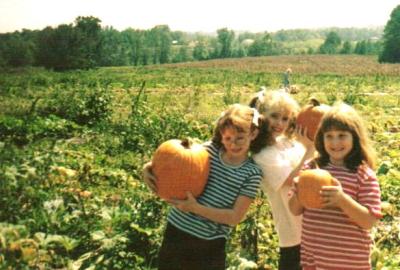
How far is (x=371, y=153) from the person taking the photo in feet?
9.86

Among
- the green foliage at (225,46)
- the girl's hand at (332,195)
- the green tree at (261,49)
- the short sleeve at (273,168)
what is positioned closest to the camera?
the girl's hand at (332,195)

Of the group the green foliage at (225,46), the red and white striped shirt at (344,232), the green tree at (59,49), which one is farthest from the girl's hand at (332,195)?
the green foliage at (225,46)

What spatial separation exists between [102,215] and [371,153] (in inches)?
77.4

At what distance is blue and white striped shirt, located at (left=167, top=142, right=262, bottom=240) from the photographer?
3035 millimetres

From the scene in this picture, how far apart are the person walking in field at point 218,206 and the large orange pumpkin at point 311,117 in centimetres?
46

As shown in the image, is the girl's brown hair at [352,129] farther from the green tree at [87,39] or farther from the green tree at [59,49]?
the green tree at [87,39]

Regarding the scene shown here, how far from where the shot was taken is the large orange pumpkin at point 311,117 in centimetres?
342

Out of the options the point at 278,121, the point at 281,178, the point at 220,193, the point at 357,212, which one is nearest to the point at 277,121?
the point at 278,121

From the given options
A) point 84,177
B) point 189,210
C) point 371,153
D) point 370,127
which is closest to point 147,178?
point 189,210

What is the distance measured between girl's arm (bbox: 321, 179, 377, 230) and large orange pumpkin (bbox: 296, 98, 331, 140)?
715 millimetres

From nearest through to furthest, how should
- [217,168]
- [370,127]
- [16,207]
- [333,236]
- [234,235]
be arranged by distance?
[16,207], [333,236], [217,168], [234,235], [370,127]

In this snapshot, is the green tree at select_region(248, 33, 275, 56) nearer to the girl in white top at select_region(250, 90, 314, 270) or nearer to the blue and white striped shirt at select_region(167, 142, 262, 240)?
the girl in white top at select_region(250, 90, 314, 270)

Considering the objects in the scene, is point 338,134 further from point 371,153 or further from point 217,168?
point 217,168

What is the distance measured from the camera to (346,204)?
2.70 meters
